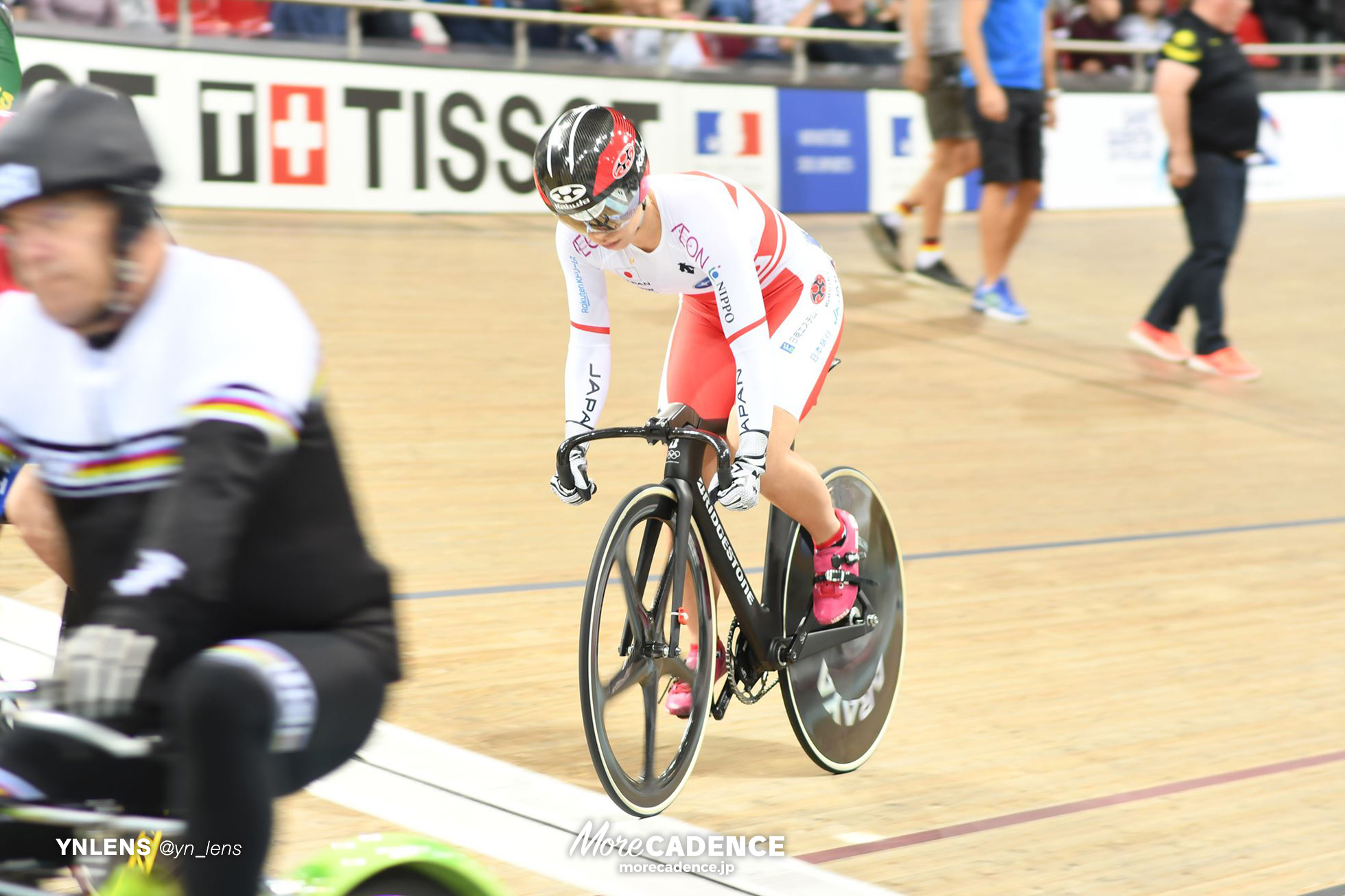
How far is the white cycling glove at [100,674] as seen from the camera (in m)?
1.38

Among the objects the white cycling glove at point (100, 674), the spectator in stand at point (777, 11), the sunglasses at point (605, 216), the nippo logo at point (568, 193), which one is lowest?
the white cycling glove at point (100, 674)

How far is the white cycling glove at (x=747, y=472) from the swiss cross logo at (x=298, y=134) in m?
6.06

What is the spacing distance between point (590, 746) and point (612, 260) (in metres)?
0.93

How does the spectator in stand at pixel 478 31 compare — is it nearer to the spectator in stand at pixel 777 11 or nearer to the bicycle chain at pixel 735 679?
the spectator in stand at pixel 777 11

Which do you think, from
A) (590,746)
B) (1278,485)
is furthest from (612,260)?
(1278,485)

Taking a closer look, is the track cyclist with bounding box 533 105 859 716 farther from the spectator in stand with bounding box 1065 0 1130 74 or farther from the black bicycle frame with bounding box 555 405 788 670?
the spectator in stand with bounding box 1065 0 1130 74

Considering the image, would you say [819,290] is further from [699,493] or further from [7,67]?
[7,67]

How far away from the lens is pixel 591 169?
274 cm

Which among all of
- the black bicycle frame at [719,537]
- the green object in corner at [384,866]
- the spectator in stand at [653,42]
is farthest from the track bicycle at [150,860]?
the spectator in stand at [653,42]

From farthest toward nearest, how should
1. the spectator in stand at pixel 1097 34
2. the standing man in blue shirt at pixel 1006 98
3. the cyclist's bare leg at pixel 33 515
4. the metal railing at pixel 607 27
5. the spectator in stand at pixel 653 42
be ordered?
1. the spectator in stand at pixel 1097 34
2. the spectator in stand at pixel 653 42
3. the metal railing at pixel 607 27
4. the standing man in blue shirt at pixel 1006 98
5. the cyclist's bare leg at pixel 33 515

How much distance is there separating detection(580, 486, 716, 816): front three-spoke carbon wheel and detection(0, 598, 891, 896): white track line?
10 cm

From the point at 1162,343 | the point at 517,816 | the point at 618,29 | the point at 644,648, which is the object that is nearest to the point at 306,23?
the point at 618,29

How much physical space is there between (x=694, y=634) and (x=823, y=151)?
24.7 feet

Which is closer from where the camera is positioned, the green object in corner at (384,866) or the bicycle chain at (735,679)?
the green object in corner at (384,866)
